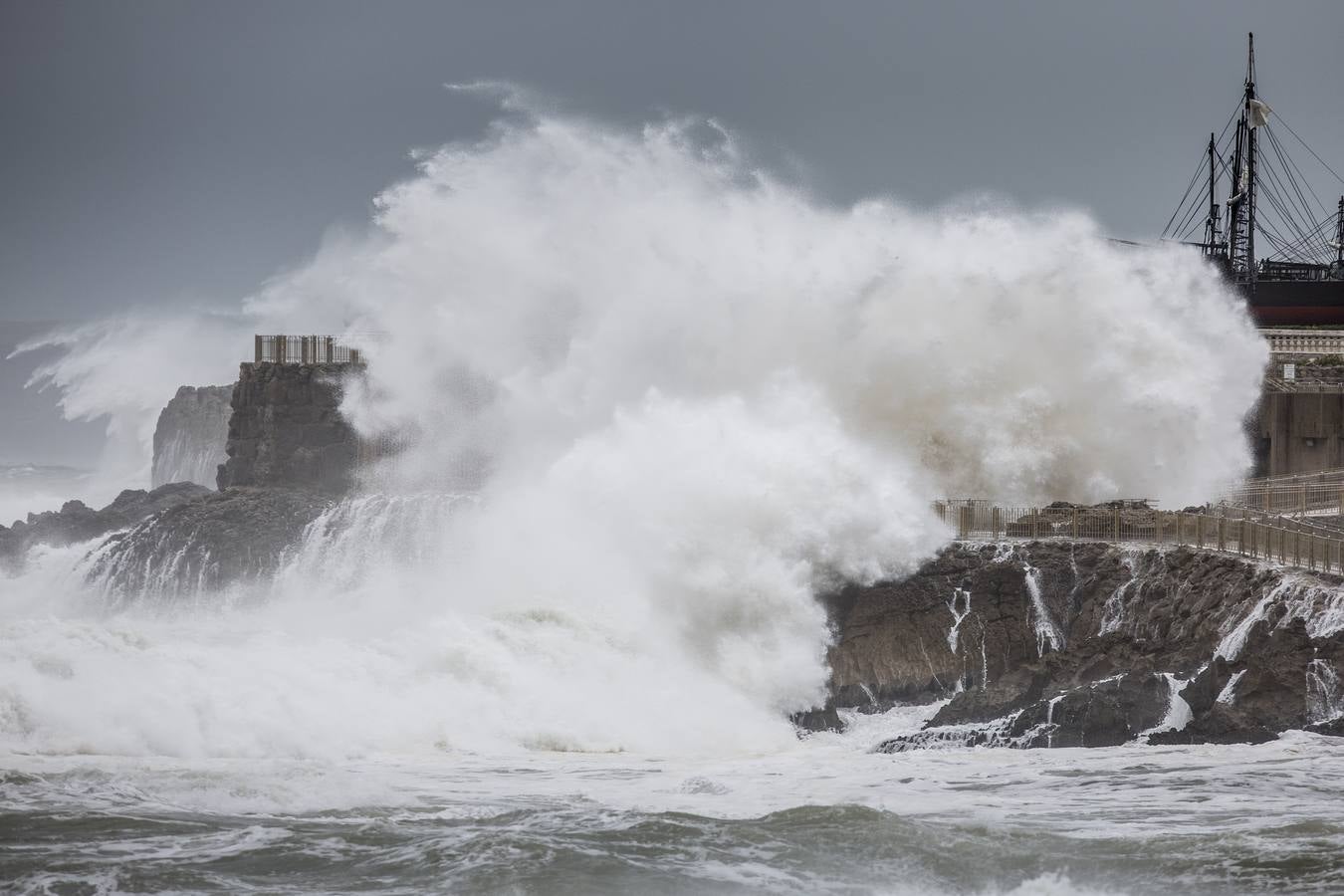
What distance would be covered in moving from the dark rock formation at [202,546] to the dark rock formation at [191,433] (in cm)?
2281

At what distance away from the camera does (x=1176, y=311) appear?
31578 mm

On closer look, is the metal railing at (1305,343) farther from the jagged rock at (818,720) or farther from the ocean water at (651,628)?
the jagged rock at (818,720)

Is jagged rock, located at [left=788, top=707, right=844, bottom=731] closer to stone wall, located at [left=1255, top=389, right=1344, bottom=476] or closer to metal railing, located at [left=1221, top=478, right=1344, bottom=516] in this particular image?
metal railing, located at [left=1221, top=478, right=1344, bottom=516]

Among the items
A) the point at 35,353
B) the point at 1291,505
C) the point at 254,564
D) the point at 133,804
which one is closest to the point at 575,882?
the point at 133,804

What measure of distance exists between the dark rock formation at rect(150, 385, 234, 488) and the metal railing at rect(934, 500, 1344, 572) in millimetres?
35820

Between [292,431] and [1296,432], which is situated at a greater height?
[292,431]

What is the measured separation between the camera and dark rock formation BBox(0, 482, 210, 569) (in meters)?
37.9

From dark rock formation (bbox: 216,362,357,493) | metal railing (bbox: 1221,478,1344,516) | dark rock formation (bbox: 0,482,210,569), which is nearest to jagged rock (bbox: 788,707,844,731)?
metal railing (bbox: 1221,478,1344,516)

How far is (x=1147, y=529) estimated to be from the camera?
82.3ft

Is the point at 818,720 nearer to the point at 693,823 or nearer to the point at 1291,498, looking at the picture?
the point at 693,823

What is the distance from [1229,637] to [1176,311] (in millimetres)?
12826

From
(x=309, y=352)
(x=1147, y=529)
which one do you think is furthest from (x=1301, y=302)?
(x=1147, y=529)

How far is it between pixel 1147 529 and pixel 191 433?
40.8 meters

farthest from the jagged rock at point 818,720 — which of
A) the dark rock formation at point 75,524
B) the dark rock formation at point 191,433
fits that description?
the dark rock formation at point 191,433
